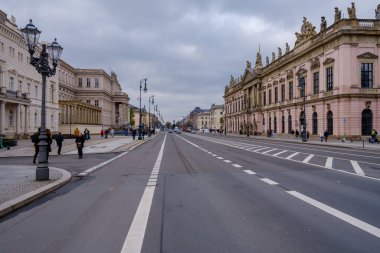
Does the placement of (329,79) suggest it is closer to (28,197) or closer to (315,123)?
(315,123)

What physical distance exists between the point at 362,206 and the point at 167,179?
6.07 meters

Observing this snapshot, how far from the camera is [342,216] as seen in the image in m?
6.36

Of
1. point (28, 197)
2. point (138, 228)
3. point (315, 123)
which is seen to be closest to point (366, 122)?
point (315, 123)

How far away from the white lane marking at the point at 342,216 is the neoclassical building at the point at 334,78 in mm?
40053

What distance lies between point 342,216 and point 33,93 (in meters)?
55.3

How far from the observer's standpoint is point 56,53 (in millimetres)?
12477

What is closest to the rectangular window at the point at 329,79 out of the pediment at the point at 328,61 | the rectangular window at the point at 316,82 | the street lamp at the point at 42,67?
the pediment at the point at 328,61

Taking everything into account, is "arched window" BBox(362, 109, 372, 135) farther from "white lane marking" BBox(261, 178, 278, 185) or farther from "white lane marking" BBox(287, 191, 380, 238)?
"white lane marking" BBox(287, 191, 380, 238)

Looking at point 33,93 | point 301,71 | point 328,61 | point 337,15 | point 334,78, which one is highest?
point 337,15

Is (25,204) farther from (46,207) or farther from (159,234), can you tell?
(159,234)

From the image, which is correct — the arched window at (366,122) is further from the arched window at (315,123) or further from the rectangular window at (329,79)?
the arched window at (315,123)

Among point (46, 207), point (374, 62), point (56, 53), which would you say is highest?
point (374, 62)

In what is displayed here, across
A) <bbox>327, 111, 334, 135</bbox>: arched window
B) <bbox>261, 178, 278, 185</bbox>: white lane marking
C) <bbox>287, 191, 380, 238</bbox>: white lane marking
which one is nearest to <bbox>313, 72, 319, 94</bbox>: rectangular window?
<bbox>327, 111, 334, 135</bbox>: arched window

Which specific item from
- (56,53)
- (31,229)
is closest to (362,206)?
(31,229)
